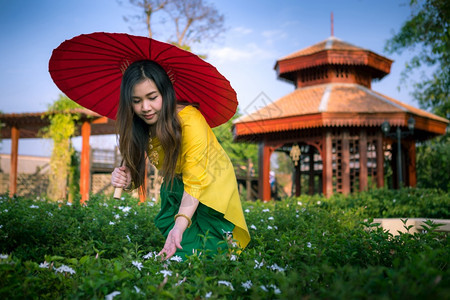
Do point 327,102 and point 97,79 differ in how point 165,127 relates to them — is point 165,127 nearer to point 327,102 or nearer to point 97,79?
point 97,79

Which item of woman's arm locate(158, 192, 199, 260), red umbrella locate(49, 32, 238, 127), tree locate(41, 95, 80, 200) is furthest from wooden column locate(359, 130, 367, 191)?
woman's arm locate(158, 192, 199, 260)

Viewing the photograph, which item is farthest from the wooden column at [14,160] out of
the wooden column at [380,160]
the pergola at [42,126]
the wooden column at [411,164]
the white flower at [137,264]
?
the wooden column at [411,164]

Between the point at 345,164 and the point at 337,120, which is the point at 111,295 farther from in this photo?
the point at 345,164

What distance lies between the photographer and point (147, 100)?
2477mm

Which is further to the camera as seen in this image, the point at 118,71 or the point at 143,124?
the point at 118,71

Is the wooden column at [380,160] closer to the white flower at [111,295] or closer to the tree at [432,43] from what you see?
the tree at [432,43]

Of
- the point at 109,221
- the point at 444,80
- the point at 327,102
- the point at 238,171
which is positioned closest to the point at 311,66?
the point at 327,102

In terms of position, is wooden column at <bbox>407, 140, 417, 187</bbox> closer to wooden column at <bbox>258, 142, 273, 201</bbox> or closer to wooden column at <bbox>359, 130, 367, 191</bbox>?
wooden column at <bbox>359, 130, 367, 191</bbox>

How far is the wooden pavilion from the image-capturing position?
11477 mm

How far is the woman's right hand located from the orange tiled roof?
9.30 meters

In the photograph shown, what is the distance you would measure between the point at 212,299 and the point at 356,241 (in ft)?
4.24

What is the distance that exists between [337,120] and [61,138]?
906cm

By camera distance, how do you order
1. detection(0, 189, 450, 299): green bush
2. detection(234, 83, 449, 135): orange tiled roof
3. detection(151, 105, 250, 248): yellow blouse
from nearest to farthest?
detection(0, 189, 450, 299): green bush → detection(151, 105, 250, 248): yellow blouse → detection(234, 83, 449, 135): orange tiled roof

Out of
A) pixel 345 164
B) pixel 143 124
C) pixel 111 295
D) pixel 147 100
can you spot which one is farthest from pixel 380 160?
pixel 111 295
